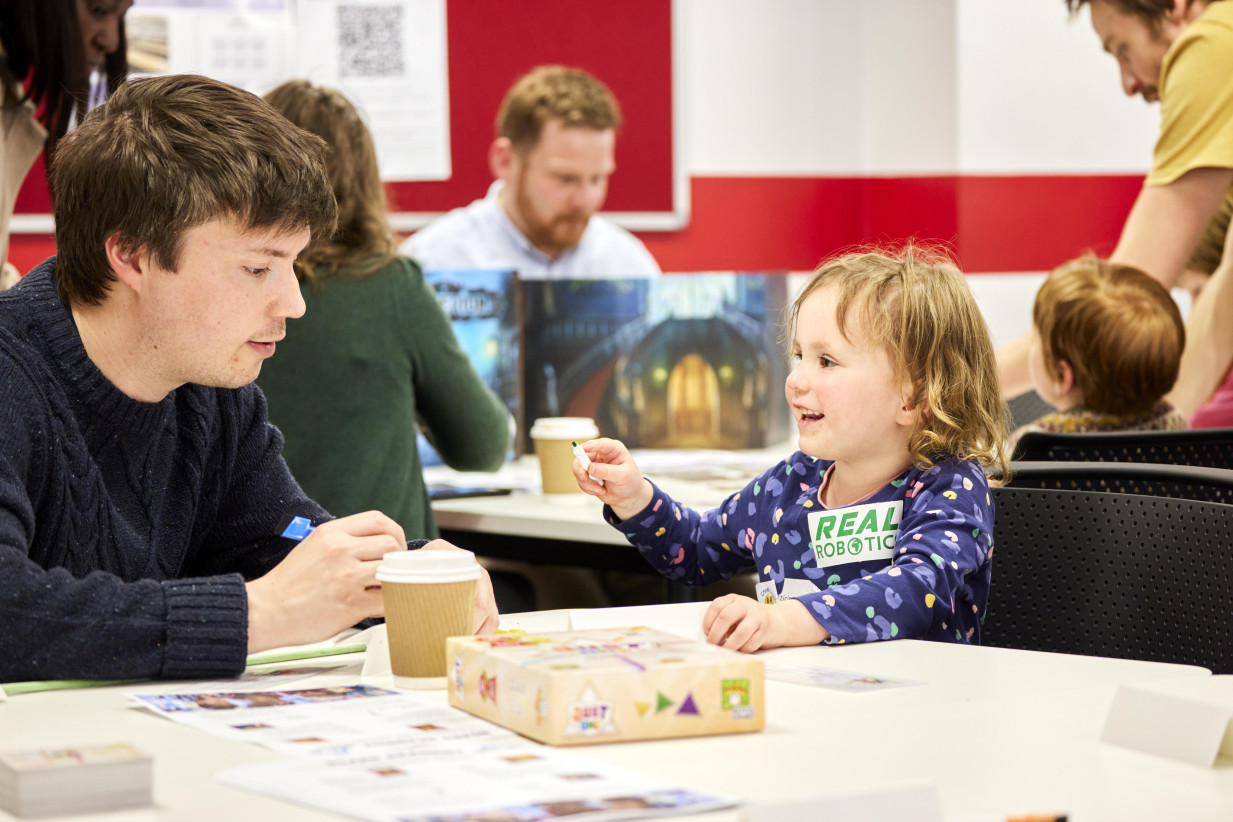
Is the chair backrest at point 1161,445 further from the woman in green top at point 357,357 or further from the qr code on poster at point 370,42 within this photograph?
the qr code on poster at point 370,42

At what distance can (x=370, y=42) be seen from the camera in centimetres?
459

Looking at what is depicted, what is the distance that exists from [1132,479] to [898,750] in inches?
33.0

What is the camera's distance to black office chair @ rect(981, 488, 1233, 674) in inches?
53.2

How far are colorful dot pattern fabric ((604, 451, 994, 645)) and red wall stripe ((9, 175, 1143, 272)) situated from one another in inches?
134

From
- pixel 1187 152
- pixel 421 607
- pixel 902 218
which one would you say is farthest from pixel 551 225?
pixel 421 607

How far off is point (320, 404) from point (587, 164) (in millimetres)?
2269

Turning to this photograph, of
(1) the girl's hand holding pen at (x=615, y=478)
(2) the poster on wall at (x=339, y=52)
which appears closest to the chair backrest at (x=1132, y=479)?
(1) the girl's hand holding pen at (x=615, y=478)

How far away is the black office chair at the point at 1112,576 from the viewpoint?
135cm

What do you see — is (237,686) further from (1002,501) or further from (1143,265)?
(1143,265)

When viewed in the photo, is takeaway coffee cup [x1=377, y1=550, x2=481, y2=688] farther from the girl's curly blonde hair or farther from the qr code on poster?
the qr code on poster

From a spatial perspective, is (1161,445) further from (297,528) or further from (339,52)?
(339,52)

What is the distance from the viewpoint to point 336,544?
45.1 inches

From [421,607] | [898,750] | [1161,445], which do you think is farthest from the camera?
[1161,445]

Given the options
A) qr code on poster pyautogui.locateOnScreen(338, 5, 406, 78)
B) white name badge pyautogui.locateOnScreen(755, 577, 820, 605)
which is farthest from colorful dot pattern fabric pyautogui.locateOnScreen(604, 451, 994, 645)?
qr code on poster pyautogui.locateOnScreen(338, 5, 406, 78)
